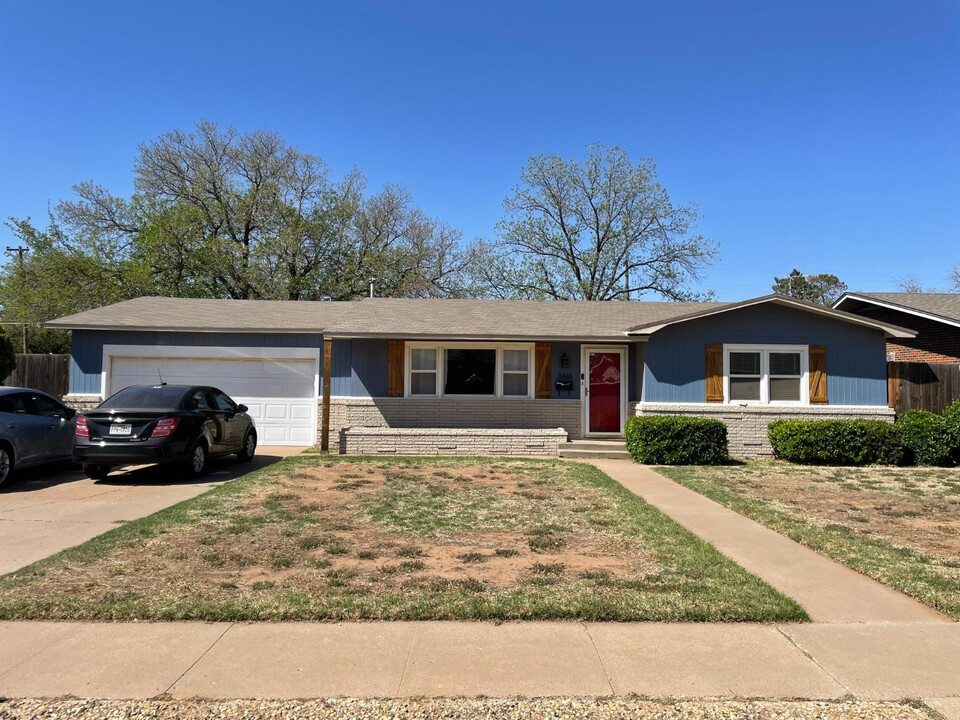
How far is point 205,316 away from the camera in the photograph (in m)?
16.2

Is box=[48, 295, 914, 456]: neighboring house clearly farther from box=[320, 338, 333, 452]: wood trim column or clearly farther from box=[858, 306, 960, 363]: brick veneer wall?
box=[858, 306, 960, 363]: brick veneer wall

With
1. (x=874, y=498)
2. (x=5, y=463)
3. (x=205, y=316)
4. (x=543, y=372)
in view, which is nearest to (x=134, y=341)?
(x=205, y=316)

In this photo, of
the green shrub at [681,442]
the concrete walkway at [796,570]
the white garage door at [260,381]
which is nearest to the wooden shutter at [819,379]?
the green shrub at [681,442]

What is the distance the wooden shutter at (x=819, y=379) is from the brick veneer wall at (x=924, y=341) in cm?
385

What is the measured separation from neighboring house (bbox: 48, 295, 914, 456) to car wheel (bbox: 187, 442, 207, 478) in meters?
3.72

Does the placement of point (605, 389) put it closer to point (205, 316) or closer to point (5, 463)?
point (205, 316)

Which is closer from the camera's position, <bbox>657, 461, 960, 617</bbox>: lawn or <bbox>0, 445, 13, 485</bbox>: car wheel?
<bbox>657, 461, 960, 617</bbox>: lawn

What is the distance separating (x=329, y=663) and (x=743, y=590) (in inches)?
128

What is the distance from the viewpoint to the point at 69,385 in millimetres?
15539

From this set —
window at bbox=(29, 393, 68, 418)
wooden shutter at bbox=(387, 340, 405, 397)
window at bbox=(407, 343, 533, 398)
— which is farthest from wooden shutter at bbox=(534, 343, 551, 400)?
window at bbox=(29, 393, 68, 418)

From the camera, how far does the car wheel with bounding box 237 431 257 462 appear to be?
12.3 meters

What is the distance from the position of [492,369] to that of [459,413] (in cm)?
137

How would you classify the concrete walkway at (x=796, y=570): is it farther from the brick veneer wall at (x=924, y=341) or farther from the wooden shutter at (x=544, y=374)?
the brick veneer wall at (x=924, y=341)

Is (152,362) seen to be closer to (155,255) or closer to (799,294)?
(155,255)
